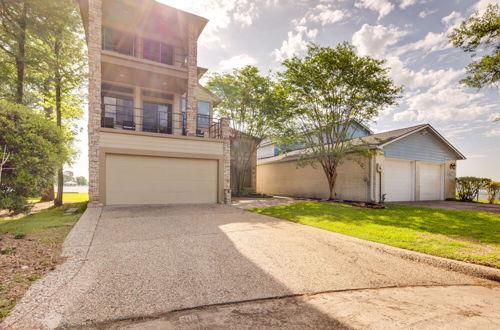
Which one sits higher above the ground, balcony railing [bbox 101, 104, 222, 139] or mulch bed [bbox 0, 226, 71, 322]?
balcony railing [bbox 101, 104, 222, 139]

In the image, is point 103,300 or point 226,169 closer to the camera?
point 103,300

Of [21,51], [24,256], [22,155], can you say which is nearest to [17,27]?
[21,51]

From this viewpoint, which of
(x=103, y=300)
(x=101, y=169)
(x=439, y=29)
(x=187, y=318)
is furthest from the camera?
(x=439, y=29)

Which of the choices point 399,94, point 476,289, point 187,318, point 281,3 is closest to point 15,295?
point 187,318

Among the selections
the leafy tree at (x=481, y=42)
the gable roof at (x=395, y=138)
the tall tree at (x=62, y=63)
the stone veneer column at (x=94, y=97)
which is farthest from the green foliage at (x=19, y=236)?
the leafy tree at (x=481, y=42)

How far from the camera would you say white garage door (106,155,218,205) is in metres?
9.41

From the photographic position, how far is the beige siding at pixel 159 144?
368 inches

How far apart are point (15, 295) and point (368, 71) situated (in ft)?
47.1

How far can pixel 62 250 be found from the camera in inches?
156

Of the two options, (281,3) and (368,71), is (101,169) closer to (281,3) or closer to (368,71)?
(281,3)

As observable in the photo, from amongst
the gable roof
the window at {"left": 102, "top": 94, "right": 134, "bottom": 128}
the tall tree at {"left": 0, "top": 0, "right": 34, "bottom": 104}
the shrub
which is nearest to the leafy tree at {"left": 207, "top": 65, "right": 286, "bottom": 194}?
the gable roof

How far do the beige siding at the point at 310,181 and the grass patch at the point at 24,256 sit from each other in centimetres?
1359

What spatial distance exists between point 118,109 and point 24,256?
33.8 ft

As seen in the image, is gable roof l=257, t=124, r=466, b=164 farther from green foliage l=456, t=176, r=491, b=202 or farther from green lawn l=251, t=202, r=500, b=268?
green lawn l=251, t=202, r=500, b=268
